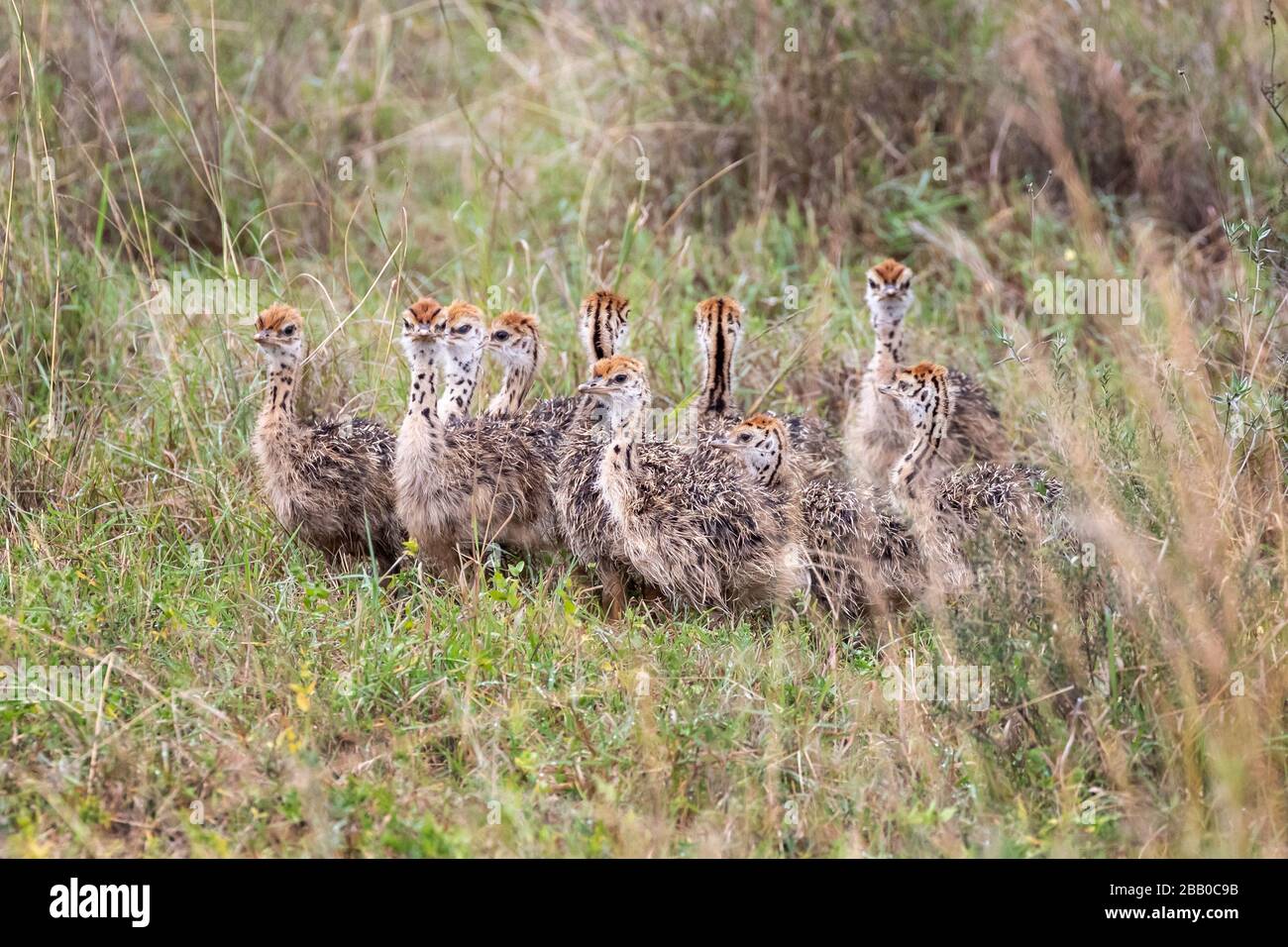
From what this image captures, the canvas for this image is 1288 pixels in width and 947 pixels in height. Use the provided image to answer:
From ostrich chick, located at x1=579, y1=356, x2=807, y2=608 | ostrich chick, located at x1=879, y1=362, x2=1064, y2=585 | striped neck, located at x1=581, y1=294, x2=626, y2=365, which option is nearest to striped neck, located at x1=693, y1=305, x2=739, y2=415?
striped neck, located at x1=581, y1=294, x2=626, y2=365

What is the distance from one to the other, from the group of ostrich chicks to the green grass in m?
0.19

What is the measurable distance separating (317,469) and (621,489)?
1227 mm

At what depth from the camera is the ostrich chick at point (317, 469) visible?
6.07 metres

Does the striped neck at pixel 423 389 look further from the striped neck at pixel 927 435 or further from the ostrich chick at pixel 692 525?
the striped neck at pixel 927 435

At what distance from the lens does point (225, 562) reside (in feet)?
19.6

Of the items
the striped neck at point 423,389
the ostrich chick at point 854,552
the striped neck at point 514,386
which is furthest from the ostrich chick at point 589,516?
the ostrich chick at point 854,552

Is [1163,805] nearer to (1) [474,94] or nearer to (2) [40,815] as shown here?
(2) [40,815]

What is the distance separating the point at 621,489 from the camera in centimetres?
586

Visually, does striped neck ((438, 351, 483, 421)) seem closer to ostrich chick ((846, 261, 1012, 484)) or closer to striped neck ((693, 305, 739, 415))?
striped neck ((693, 305, 739, 415))

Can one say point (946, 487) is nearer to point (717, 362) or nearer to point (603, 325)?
point (717, 362)

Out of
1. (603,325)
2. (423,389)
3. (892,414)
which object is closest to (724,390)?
(603,325)

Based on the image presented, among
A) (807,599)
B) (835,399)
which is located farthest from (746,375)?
(807,599)

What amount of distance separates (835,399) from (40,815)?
177 inches

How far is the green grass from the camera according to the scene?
14.8 feet
